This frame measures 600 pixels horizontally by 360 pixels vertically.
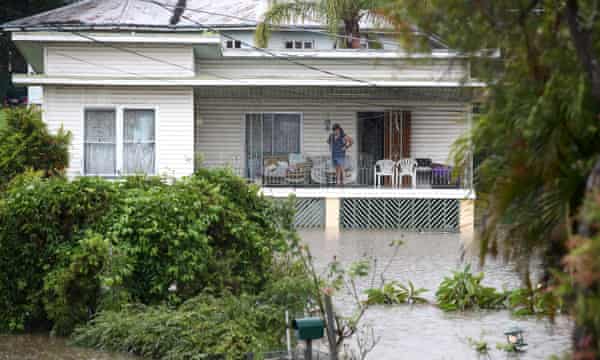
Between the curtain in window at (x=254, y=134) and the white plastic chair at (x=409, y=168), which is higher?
the curtain in window at (x=254, y=134)

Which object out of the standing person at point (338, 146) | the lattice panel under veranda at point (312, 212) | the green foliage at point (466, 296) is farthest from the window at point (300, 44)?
the green foliage at point (466, 296)

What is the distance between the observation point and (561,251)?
22.6 ft

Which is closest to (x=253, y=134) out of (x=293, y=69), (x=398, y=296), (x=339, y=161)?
(x=293, y=69)

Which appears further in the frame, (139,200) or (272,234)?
(272,234)

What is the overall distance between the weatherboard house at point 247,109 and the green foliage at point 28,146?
6.83 meters

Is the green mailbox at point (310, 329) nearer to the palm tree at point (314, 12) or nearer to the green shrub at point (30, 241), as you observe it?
the green shrub at point (30, 241)

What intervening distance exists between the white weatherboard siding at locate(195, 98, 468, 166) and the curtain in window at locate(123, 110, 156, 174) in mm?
2492

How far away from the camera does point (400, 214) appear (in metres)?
27.6

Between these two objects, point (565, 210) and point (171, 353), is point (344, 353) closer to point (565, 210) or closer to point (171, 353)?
point (171, 353)

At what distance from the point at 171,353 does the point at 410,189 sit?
18.5m

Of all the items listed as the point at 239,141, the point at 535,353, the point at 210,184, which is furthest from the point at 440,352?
the point at 239,141

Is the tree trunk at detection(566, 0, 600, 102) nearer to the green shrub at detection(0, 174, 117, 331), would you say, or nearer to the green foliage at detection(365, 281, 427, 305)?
the green shrub at detection(0, 174, 117, 331)

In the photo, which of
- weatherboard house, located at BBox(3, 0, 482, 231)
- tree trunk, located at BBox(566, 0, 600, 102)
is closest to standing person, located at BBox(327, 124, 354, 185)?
weatherboard house, located at BBox(3, 0, 482, 231)

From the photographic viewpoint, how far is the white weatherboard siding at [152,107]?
86.0 ft
